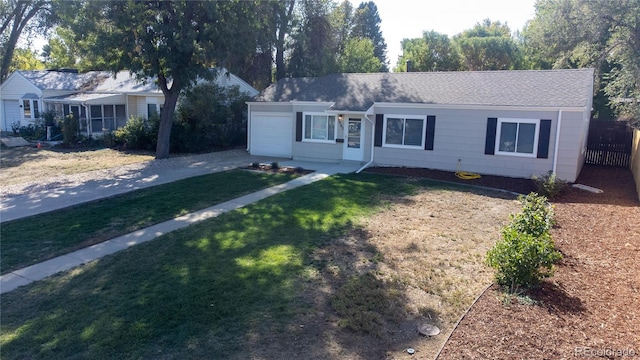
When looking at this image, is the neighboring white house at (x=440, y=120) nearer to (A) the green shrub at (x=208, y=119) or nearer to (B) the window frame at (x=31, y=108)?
(A) the green shrub at (x=208, y=119)

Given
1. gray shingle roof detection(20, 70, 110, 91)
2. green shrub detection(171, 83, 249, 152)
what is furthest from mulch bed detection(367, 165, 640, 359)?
gray shingle roof detection(20, 70, 110, 91)

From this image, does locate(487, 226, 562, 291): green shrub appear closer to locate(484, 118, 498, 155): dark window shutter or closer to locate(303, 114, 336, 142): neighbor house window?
locate(484, 118, 498, 155): dark window shutter

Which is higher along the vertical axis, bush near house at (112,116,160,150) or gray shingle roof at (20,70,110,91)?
gray shingle roof at (20,70,110,91)

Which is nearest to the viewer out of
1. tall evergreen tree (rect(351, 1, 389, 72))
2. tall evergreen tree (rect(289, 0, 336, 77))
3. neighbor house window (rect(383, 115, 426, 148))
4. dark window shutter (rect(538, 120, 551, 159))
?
dark window shutter (rect(538, 120, 551, 159))

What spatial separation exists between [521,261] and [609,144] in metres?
17.3

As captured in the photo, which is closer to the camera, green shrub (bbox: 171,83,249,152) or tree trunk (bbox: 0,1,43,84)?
green shrub (bbox: 171,83,249,152)

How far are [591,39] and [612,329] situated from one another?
18.6m

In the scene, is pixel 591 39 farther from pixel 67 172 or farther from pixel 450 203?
pixel 67 172

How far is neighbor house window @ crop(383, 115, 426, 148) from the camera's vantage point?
16.1 meters

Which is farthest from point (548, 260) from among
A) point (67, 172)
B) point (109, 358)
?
point (67, 172)

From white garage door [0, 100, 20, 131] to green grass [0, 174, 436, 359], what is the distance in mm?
29172

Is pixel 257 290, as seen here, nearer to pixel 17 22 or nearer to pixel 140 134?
pixel 140 134

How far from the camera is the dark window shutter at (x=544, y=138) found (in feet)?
45.3

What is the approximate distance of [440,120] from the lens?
51.1 ft
